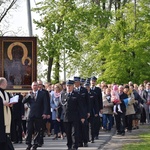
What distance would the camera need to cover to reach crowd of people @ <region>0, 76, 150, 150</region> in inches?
618

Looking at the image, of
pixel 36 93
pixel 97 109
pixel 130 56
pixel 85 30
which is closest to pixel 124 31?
pixel 130 56

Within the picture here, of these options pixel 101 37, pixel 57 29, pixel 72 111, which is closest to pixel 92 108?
pixel 72 111

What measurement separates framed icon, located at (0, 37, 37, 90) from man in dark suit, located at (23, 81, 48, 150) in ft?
6.16

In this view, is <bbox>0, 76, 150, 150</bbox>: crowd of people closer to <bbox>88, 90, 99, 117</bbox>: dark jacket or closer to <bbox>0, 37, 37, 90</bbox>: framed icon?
<bbox>88, 90, 99, 117</bbox>: dark jacket

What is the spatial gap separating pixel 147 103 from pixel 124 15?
1595 centimetres

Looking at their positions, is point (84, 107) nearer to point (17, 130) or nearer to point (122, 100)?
point (17, 130)

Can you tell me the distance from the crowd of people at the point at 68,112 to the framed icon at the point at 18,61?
45 cm

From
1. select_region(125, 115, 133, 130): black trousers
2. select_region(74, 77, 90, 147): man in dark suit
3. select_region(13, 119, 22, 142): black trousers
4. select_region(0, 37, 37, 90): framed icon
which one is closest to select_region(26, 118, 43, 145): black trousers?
select_region(74, 77, 90, 147): man in dark suit

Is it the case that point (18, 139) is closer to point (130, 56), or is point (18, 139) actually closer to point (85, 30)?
point (85, 30)

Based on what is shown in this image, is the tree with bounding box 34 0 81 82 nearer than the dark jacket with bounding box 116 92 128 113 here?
No

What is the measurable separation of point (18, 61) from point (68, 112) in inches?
131

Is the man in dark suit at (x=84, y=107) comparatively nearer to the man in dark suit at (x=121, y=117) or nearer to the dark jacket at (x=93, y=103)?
the dark jacket at (x=93, y=103)

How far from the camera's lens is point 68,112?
51.5 feet

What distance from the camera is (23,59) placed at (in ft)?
59.3
